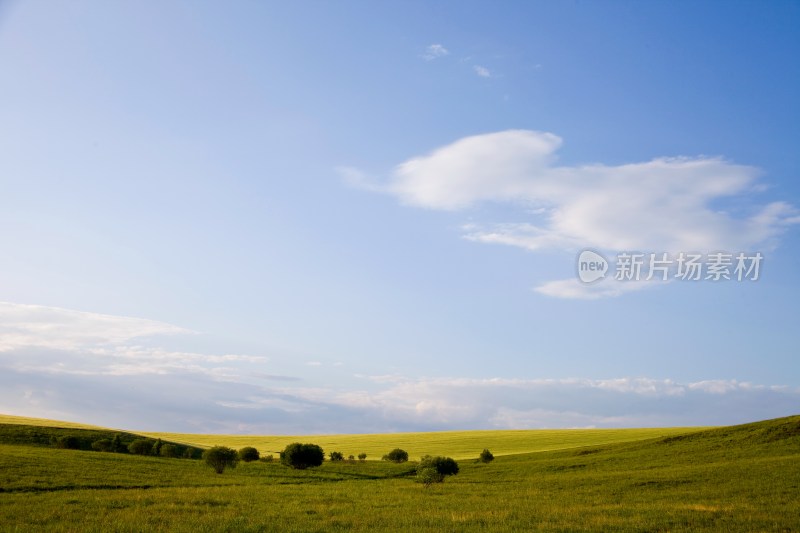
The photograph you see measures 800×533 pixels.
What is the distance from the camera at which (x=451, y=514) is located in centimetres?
3038

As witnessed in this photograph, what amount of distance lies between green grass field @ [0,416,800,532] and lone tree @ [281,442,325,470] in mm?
1769

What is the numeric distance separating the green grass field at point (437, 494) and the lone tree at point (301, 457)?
5.80 feet

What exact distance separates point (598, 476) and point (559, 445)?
4330 cm

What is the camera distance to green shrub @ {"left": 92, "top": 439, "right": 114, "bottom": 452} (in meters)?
79.5

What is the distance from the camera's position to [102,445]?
8012 centimetres

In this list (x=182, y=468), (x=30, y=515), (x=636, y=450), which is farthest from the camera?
(x=636, y=450)

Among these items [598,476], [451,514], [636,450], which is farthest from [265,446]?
[451,514]

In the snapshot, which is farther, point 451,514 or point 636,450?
point 636,450

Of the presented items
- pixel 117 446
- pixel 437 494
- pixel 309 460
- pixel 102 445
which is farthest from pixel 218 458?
pixel 117 446

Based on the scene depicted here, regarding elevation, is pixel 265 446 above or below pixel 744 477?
below

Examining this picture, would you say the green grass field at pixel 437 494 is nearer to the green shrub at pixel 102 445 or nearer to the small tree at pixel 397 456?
the small tree at pixel 397 456

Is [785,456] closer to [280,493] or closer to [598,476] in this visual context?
[598,476]

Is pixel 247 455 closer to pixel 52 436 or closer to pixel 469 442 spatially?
pixel 52 436

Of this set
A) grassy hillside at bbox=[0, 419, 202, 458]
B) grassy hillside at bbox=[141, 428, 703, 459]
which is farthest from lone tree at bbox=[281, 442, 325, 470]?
grassy hillside at bbox=[141, 428, 703, 459]
